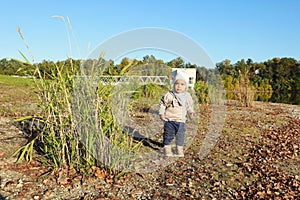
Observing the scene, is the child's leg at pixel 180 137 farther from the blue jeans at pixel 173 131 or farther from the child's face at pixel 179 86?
the child's face at pixel 179 86

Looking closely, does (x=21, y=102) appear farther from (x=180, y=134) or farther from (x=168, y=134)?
(x=180, y=134)

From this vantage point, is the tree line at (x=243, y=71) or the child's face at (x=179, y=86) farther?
the child's face at (x=179, y=86)

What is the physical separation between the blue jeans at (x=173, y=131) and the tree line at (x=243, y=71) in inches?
42.2

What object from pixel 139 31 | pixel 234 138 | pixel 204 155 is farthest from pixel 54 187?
pixel 234 138

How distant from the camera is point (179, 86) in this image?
176 inches

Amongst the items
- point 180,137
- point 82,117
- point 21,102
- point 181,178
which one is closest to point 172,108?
point 180,137

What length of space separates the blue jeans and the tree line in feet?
3.51

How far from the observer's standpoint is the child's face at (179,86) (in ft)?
14.7

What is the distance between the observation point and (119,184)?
3.13 metres

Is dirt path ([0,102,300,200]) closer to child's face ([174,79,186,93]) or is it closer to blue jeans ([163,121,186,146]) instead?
blue jeans ([163,121,186,146])

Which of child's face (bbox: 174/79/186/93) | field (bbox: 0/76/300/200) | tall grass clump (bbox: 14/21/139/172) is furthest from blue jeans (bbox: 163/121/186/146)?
tall grass clump (bbox: 14/21/139/172)

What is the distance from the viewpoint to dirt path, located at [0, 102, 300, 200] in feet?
9.70

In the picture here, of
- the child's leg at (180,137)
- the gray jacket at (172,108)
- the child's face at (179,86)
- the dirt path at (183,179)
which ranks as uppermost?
the child's face at (179,86)

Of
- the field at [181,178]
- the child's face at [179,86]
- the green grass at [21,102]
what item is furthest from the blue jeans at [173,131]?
the green grass at [21,102]
